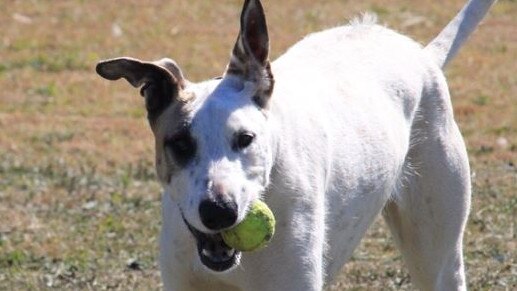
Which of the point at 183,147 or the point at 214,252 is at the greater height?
the point at 183,147

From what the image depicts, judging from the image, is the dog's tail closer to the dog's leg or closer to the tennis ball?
the dog's leg

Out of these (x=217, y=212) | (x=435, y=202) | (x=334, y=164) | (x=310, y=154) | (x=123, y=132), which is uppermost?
(x=217, y=212)

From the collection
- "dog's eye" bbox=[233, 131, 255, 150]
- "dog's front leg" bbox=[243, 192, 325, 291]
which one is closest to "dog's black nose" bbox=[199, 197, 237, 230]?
"dog's eye" bbox=[233, 131, 255, 150]

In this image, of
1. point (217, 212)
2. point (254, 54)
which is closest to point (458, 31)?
point (254, 54)

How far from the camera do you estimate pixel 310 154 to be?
6.32 metres

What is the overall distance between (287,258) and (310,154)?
0.49 meters

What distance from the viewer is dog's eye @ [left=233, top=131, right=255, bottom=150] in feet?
18.7

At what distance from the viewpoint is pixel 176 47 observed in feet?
57.7

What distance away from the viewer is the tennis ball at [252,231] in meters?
5.73

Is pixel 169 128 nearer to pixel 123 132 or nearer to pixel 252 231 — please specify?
pixel 252 231

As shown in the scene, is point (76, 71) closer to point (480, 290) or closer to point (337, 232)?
point (480, 290)

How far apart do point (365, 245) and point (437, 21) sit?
30.4 feet

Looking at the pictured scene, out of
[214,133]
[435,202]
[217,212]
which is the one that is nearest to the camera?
[217,212]

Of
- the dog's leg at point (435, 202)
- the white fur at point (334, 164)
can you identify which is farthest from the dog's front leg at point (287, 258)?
the dog's leg at point (435, 202)
